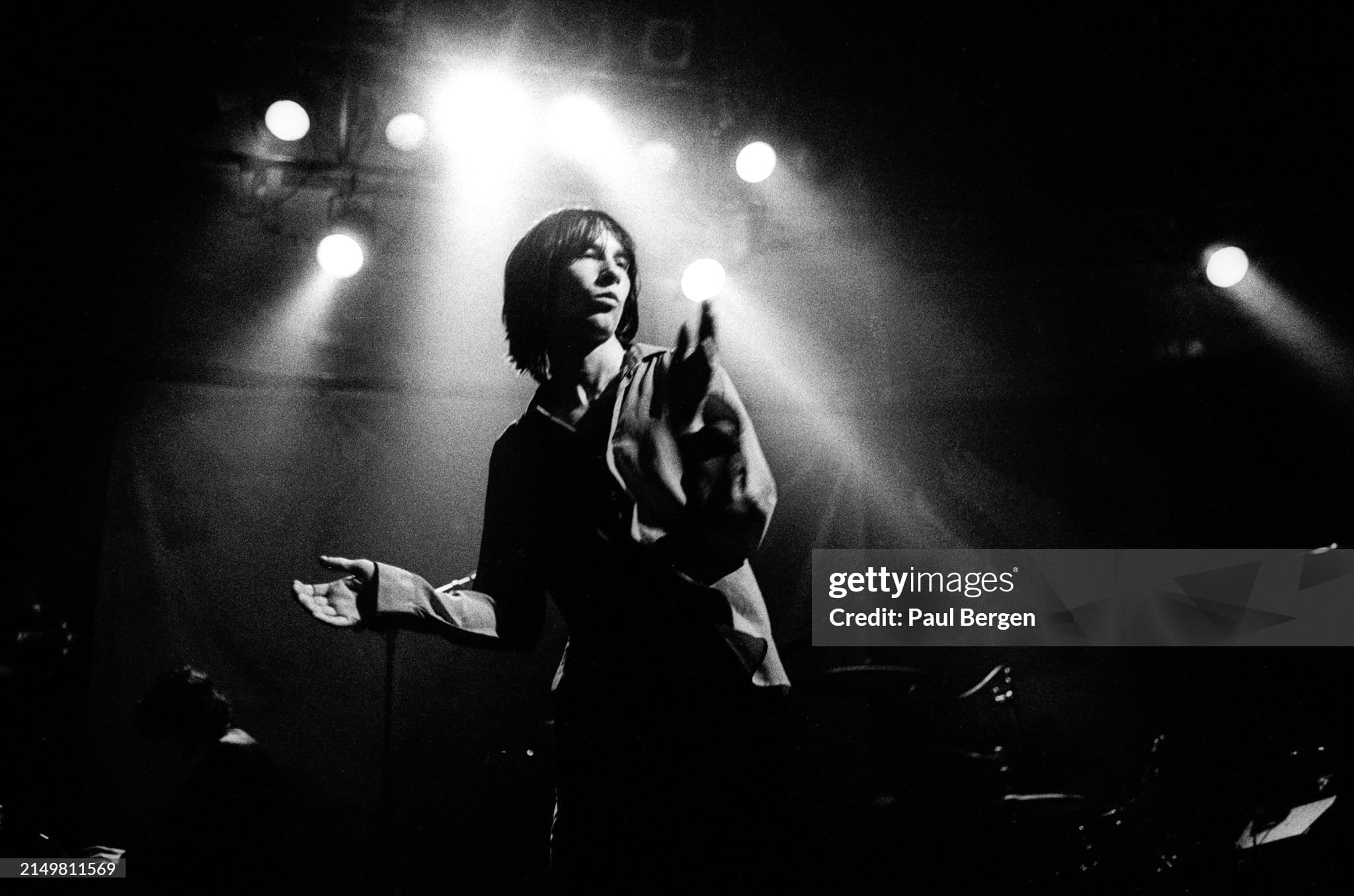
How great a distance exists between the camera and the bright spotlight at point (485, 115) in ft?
14.1

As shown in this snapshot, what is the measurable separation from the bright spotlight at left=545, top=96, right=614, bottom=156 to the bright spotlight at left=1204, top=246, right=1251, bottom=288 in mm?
3453

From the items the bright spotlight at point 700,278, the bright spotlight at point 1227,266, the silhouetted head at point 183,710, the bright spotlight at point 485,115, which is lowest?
the silhouetted head at point 183,710

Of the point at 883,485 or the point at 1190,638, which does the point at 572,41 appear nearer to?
the point at 883,485

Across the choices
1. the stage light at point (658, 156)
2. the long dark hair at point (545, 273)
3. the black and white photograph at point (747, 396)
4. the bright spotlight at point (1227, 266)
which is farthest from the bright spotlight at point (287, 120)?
the bright spotlight at point (1227, 266)

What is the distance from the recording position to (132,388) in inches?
176

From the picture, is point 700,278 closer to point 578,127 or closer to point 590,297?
point 578,127

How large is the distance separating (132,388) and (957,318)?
4713 mm

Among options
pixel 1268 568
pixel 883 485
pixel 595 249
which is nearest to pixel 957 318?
pixel 883 485

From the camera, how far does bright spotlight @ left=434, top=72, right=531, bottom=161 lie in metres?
4.30

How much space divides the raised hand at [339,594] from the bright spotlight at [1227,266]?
4907 millimetres

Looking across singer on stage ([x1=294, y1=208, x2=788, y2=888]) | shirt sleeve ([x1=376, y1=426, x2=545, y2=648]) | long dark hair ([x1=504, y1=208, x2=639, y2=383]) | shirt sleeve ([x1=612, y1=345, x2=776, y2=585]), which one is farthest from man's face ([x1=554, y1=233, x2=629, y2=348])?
shirt sleeve ([x1=612, y1=345, x2=776, y2=585])

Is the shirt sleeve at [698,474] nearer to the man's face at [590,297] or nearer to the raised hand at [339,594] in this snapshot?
the man's face at [590,297]

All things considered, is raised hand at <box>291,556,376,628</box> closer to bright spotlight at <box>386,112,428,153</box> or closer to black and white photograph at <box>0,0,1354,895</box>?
black and white photograph at <box>0,0,1354,895</box>

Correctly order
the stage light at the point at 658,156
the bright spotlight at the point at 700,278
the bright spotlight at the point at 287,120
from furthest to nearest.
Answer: the bright spotlight at the point at 700,278 → the stage light at the point at 658,156 → the bright spotlight at the point at 287,120
